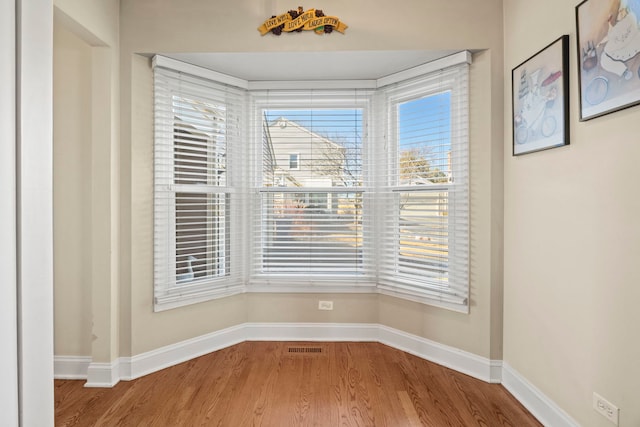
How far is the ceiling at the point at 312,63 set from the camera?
2.45 metres

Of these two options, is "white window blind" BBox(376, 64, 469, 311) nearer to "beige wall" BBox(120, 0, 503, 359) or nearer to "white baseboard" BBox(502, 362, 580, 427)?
"beige wall" BBox(120, 0, 503, 359)

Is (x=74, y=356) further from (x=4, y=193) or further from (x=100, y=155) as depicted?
(x=4, y=193)

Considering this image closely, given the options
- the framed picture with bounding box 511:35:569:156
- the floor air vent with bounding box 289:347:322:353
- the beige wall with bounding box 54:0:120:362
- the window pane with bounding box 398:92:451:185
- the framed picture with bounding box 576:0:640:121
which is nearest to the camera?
the framed picture with bounding box 576:0:640:121

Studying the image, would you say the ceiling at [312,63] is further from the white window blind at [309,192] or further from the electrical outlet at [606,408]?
the electrical outlet at [606,408]

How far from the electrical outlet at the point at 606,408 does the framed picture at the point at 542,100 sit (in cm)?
122

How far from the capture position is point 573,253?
1.72 metres

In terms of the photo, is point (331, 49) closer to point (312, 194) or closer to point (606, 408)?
point (312, 194)

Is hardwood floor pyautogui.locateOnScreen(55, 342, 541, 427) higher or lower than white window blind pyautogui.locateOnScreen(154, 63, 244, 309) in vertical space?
lower

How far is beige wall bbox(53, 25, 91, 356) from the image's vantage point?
2.37 meters

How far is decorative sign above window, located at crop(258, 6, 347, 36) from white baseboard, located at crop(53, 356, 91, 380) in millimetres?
2654

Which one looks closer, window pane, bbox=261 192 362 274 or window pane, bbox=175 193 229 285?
window pane, bbox=175 193 229 285

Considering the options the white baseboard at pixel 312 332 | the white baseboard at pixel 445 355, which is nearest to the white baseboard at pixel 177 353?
the white baseboard at pixel 312 332

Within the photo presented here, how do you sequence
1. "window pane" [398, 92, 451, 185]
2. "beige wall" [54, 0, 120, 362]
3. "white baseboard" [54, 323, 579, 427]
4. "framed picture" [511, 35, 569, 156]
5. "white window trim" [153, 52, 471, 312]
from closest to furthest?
"framed picture" [511, 35, 569, 156], "white baseboard" [54, 323, 579, 427], "beige wall" [54, 0, 120, 362], "window pane" [398, 92, 451, 185], "white window trim" [153, 52, 471, 312]

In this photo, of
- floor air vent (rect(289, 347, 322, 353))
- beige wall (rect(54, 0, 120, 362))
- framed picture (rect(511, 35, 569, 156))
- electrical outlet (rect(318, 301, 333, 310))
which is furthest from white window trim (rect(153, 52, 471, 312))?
framed picture (rect(511, 35, 569, 156))
